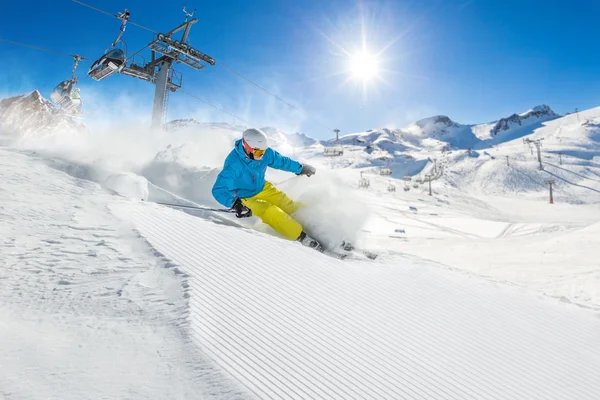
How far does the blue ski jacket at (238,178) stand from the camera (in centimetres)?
457

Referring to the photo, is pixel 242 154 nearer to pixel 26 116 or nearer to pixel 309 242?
pixel 309 242

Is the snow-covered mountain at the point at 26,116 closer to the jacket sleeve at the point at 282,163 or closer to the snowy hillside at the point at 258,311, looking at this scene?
the jacket sleeve at the point at 282,163

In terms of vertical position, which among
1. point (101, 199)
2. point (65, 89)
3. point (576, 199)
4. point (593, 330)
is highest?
point (576, 199)

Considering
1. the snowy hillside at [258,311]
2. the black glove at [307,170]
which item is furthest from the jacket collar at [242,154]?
the black glove at [307,170]

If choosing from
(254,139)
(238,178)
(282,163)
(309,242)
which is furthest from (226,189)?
(309,242)

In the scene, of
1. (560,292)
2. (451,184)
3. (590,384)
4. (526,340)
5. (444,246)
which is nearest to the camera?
(590,384)

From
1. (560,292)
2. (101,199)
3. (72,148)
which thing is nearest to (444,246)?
(560,292)

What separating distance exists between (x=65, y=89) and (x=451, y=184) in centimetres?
7122

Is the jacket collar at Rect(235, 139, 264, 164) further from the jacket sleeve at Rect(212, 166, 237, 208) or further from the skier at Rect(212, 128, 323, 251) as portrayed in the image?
the jacket sleeve at Rect(212, 166, 237, 208)

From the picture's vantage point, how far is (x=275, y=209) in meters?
4.52

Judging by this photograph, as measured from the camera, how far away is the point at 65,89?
50.4 ft

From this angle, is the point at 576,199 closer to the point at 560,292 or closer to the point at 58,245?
the point at 560,292

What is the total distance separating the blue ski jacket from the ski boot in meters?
1.10

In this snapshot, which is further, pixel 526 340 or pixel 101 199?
pixel 101 199
